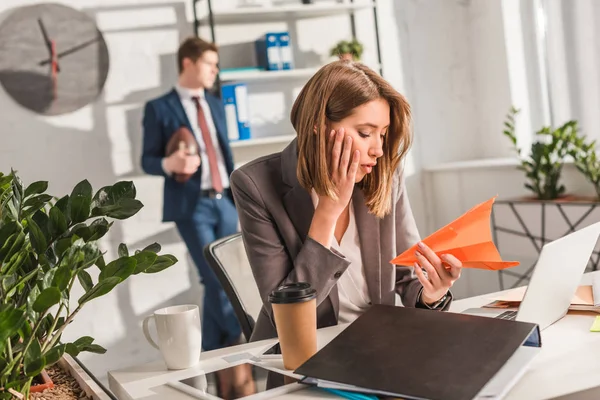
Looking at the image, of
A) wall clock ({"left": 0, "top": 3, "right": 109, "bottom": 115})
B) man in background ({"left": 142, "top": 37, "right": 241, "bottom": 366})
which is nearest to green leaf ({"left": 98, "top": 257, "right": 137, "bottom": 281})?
man in background ({"left": 142, "top": 37, "right": 241, "bottom": 366})

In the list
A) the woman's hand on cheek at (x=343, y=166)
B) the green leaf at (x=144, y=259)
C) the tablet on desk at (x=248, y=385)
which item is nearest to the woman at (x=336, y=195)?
the woman's hand on cheek at (x=343, y=166)

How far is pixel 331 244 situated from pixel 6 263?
89cm

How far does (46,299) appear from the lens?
796mm

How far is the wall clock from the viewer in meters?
3.44

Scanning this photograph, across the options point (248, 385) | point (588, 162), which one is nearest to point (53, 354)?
point (248, 385)

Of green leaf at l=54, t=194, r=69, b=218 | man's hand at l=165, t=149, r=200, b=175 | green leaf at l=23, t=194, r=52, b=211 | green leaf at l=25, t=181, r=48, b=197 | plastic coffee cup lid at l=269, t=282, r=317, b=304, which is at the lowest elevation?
plastic coffee cup lid at l=269, t=282, r=317, b=304

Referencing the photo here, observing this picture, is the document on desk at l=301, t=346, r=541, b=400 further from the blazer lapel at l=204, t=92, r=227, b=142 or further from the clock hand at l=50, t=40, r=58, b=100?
the clock hand at l=50, t=40, r=58, b=100

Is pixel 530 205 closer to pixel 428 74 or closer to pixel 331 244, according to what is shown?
pixel 428 74

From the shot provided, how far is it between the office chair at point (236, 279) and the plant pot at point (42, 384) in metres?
0.66

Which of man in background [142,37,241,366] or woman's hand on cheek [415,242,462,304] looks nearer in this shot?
woman's hand on cheek [415,242,462,304]

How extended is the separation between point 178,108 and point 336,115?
204 cm

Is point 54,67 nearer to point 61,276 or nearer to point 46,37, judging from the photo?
point 46,37

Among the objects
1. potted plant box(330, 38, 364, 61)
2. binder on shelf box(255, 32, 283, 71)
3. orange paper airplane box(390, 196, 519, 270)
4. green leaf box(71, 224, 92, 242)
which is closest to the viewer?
green leaf box(71, 224, 92, 242)

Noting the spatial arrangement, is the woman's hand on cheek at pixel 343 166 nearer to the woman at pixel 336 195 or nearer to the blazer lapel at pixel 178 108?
the woman at pixel 336 195
